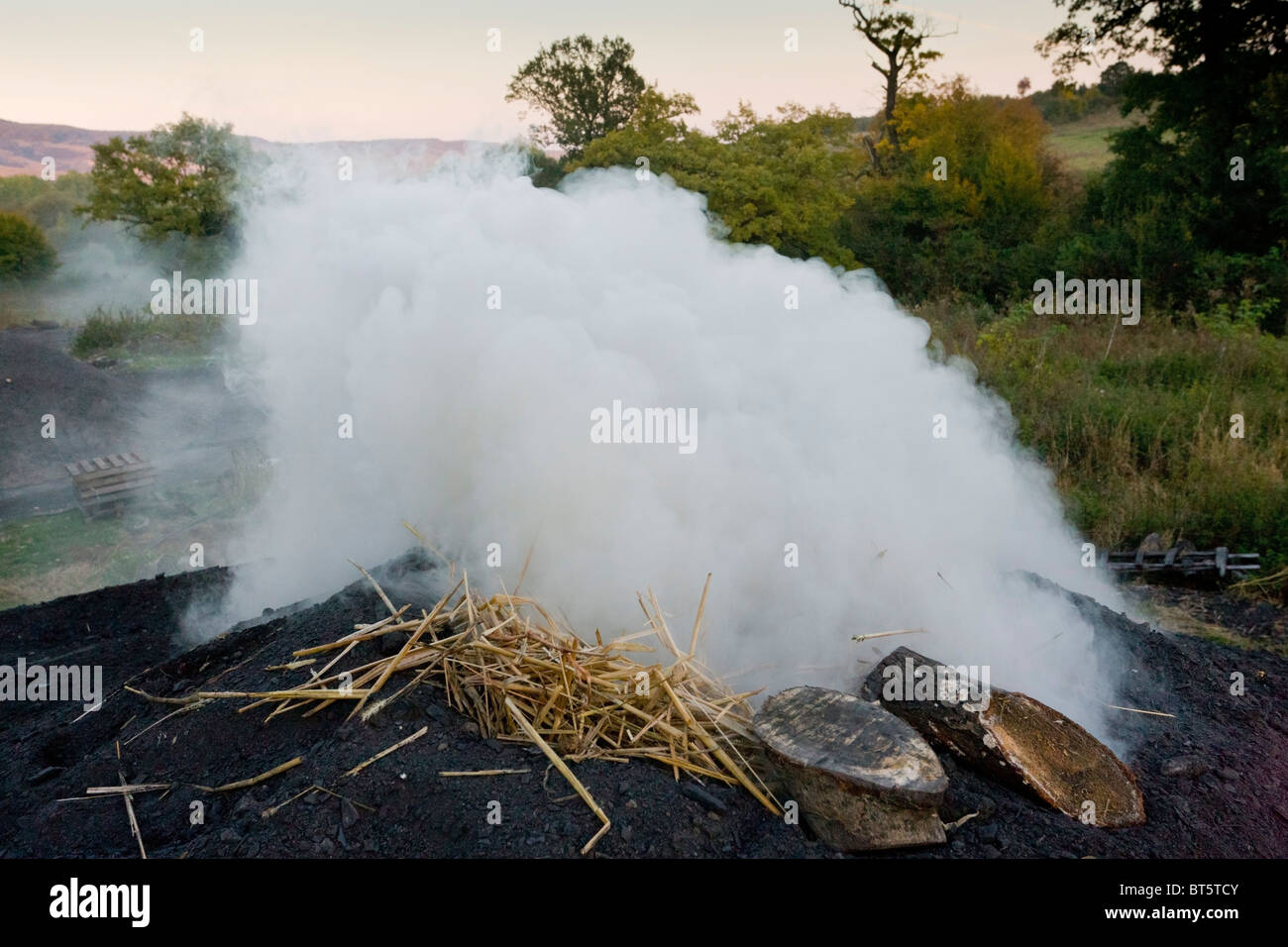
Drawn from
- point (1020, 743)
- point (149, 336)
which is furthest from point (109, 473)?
point (149, 336)

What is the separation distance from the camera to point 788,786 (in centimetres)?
307

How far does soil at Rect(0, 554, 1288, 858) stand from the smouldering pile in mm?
83

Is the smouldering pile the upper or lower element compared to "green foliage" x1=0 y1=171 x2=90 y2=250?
lower

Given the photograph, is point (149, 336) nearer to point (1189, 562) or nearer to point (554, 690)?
point (554, 690)

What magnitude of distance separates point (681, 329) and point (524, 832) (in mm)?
2788

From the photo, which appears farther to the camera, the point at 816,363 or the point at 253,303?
the point at 253,303

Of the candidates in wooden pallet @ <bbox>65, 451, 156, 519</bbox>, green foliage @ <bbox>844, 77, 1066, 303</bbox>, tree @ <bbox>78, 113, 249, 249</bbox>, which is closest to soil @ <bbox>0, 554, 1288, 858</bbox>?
wooden pallet @ <bbox>65, 451, 156, 519</bbox>

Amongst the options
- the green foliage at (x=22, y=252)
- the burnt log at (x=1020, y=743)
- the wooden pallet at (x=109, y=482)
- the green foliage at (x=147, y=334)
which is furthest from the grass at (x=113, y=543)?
the green foliage at (x=22, y=252)

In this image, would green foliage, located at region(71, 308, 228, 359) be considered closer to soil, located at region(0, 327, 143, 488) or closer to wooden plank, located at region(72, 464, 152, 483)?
soil, located at region(0, 327, 143, 488)

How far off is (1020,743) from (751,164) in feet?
44.8

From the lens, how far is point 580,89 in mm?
21375

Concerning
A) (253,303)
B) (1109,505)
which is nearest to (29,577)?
(253,303)

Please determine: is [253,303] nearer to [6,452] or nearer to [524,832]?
[524,832]

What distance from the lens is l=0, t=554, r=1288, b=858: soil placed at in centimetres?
285
